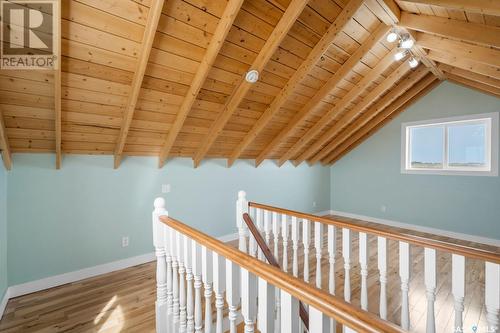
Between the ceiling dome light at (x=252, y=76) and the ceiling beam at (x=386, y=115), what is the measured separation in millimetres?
3187

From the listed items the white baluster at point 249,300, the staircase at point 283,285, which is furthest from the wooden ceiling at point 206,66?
the white baluster at point 249,300

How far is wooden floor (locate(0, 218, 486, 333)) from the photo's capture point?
1925 mm

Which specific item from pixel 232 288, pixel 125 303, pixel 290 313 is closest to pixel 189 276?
pixel 232 288

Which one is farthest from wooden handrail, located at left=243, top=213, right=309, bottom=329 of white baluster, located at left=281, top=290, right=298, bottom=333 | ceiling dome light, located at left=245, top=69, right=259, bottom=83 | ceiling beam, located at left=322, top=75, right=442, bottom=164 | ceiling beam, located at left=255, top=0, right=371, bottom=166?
ceiling beam, located at left=322, top=75, right=442, bottom=164

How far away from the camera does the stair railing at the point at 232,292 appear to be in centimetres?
75

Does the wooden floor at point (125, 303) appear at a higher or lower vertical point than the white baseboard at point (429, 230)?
lower

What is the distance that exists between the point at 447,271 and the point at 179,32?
401cm

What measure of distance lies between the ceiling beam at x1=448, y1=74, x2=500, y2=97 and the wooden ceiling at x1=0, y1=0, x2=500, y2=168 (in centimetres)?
41

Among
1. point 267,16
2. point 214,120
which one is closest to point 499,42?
point 267,16

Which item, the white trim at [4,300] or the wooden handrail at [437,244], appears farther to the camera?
the white trim at [4,300]

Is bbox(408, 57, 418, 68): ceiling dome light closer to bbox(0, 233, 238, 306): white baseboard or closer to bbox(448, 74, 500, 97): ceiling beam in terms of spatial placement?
bbox(448, 74, 500, 97): ceiling beam

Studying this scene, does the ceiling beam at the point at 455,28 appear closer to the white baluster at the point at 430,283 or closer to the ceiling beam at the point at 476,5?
the ceiling beam at the point at 476,5

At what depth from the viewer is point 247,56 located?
2301 mm

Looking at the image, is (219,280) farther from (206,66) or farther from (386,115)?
(386,115)
